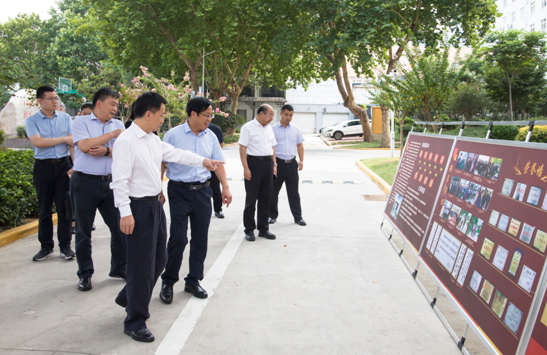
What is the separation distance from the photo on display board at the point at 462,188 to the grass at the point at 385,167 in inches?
298

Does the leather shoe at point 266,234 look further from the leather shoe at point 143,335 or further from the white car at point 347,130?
the white car at point 347,130

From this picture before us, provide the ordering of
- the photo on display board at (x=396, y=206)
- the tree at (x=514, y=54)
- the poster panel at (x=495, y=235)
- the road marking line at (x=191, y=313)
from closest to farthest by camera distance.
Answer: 1. the poster panel at (x=495, y=235)
2. the road marking line at (x=191, y=313)
3. the photo on display board at (x=396, y=206)
4. the tree at (x=514, y=54)

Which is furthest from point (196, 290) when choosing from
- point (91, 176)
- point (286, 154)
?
point (286, 154)

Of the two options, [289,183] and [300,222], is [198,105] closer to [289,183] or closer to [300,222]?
[289,183]

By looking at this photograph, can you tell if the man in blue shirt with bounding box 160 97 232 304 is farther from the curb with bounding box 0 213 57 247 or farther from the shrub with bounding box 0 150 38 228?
the shrub with bounding box 0 150 38 228

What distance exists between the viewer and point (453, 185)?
4.28 m

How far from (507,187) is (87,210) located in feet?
12.2

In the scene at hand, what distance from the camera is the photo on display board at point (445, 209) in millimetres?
4229

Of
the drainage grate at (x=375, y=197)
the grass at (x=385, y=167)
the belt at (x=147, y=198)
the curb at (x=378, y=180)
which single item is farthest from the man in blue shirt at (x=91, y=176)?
the grass at (x=385, y=167)

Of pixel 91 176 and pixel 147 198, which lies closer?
pixel 147 198

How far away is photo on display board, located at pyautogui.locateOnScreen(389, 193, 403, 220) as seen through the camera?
6164mm

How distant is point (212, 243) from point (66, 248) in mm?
1849

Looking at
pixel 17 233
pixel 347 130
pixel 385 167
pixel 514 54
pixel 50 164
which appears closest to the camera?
pixel 50 164

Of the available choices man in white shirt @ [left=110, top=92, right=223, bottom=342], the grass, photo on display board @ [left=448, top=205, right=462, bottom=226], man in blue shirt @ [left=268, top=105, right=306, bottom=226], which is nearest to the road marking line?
man in white shirt @ [left=110, top=92, right=223, bottom=342]
